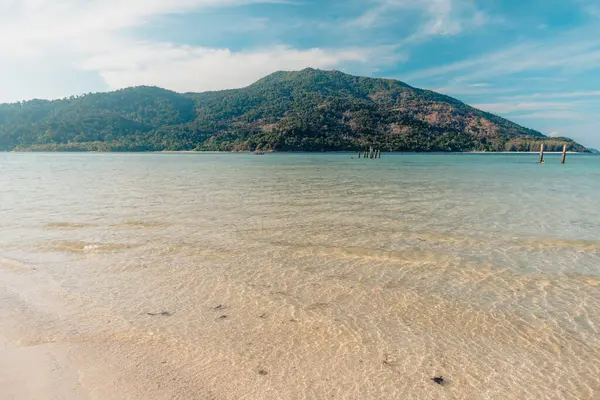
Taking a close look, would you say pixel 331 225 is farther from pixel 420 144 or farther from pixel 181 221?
pixel 420 144

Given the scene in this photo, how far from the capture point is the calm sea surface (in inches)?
170

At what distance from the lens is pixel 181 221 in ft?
44.6

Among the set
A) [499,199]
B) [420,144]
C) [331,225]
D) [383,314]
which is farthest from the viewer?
[420,144]

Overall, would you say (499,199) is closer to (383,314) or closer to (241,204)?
(241,204)

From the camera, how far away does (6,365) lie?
4.46m

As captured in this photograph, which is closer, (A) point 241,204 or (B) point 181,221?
(B) point 181,221

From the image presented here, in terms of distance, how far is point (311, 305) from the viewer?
637 centimetres

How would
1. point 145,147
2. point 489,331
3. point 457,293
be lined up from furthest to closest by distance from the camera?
point 145,147 → point 457,293 → point 489,331

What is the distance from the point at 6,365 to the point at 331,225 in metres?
9.85

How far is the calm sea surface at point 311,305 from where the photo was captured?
4.32 m

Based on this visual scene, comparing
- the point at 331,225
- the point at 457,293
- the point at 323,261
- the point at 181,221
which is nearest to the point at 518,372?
the point at 457,293

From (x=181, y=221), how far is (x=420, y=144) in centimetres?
17299

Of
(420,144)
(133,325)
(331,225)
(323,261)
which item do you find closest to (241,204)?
(331,225)

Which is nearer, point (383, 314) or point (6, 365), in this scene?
point (6, 365)
